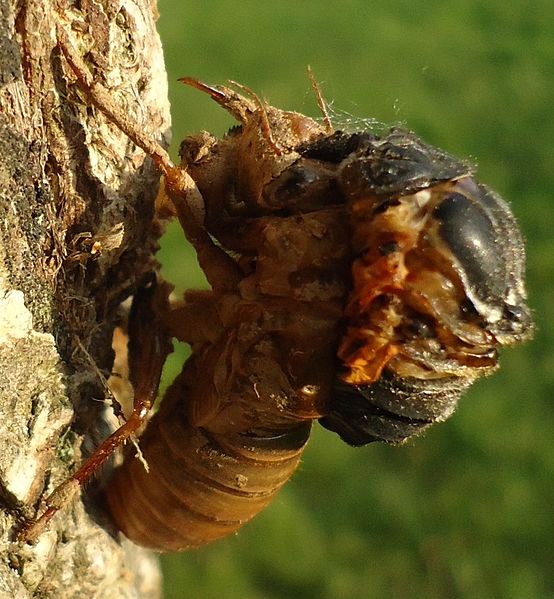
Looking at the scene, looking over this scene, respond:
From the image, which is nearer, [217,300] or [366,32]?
[217,300]

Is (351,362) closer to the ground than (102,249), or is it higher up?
closer to the ground

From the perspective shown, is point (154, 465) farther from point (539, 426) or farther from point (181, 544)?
point (539, 426)

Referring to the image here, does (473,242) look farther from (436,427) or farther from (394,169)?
(436,427)

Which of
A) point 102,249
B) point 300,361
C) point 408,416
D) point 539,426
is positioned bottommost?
point 539,426

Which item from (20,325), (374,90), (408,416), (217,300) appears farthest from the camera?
(374,90)

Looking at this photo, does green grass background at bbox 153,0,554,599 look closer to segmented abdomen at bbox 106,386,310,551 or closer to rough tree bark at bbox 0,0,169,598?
rough tree bark at bbox 0,0,169,598

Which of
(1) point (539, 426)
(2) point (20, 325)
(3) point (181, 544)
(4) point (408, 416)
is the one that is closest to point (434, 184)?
(4) point (408, 416)

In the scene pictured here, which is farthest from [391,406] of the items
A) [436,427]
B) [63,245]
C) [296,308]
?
[436,427]
